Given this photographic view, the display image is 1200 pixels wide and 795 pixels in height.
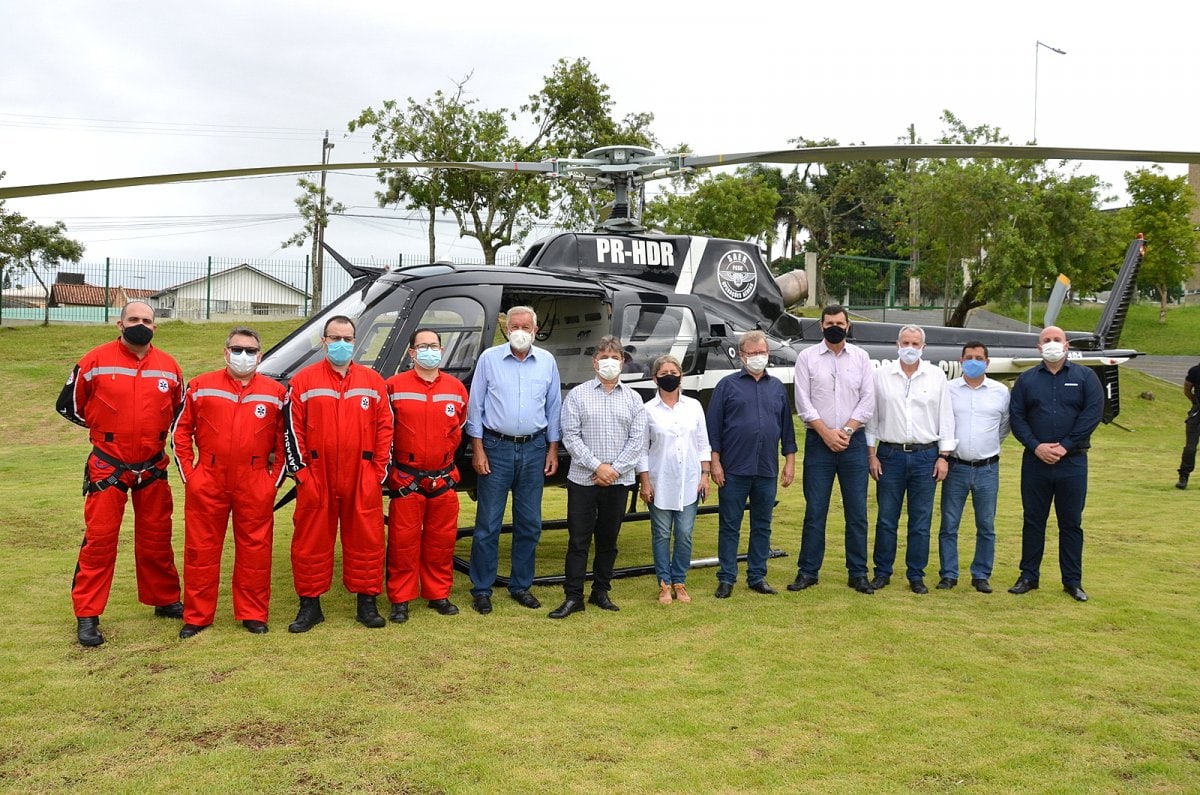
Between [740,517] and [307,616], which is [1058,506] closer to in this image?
[740,517]

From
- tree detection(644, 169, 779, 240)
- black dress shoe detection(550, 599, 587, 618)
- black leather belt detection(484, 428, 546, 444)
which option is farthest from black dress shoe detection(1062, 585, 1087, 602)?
tree detection(644, 169, 779, 240)

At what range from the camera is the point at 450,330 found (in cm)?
597

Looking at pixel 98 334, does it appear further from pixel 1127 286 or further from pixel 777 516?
pixel 1127 286

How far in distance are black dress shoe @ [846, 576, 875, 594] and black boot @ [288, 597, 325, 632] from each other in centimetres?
336

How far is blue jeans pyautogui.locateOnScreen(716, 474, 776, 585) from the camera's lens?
228 inches

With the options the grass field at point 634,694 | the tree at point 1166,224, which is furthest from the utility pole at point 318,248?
the tree at point 1166,224

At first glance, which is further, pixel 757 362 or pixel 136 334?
pixel 757 362

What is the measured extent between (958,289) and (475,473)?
2266cm

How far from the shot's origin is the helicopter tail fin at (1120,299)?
10719 mm

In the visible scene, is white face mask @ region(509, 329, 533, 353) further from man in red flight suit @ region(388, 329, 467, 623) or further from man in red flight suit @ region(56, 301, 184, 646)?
man in red flight suit @ region(56, 301, 184, 646)

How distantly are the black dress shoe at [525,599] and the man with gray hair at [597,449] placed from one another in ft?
0.56

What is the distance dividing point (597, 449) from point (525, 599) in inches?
41.5

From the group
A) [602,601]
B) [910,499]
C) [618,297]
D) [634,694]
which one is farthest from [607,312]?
[634,694]

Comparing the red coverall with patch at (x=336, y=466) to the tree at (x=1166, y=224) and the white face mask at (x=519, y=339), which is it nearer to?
the white face mask at (x=519, y=339)
